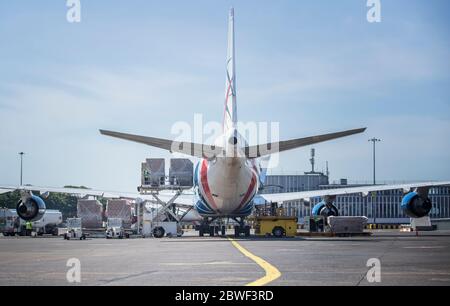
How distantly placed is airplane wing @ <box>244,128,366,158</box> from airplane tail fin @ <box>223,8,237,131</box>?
22.6ft

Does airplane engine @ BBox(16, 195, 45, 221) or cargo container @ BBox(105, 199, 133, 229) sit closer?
airplane engine @ BBox(16, 195, 45, 221)

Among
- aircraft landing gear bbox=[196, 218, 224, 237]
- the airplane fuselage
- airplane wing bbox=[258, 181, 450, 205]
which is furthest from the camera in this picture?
aircraft landing gear bbox=[196, 218, 224, 237]

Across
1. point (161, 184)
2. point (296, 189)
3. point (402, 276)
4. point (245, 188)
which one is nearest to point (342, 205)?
point (296, 189)

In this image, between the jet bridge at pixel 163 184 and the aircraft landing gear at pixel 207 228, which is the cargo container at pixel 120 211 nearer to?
the jet bridge at pixel 163 184

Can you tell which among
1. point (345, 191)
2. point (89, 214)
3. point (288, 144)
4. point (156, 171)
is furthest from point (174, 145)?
point (89, 214)

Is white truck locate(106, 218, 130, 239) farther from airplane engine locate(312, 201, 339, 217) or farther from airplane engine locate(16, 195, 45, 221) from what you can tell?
airplane engine locate(312, 201, 339, 217)

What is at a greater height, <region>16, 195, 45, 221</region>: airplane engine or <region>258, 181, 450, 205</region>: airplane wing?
<region>258, 181, 450, 205</region>: airplane wing

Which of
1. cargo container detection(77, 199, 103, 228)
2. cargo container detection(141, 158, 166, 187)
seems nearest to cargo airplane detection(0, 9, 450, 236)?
cargo container detection(77, 199, 103, 228)

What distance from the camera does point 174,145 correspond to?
113 ft

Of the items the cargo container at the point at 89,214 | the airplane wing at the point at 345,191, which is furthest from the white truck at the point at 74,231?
the airplane wing at the point at 345,191

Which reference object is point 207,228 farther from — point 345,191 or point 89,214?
point 345,191

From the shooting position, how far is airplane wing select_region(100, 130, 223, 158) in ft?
106
